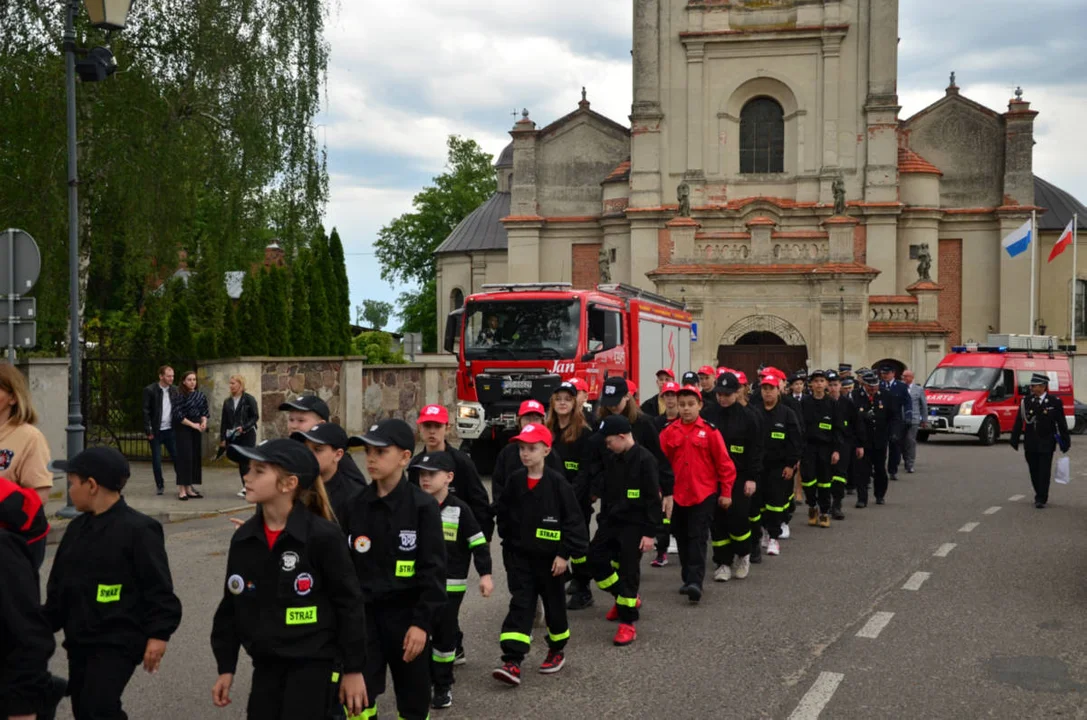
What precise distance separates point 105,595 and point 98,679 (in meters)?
0.31

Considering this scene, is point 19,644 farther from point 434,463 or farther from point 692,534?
point 692,534

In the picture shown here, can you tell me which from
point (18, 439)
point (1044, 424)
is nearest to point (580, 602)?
point (18, 439)

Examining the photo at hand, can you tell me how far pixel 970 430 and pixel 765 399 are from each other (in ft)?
58.1

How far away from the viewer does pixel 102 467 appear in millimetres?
4270

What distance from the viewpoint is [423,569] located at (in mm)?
4770

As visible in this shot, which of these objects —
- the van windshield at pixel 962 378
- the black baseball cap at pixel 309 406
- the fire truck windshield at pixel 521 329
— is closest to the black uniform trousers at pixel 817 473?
the fire truck windshield at pixel 521 329

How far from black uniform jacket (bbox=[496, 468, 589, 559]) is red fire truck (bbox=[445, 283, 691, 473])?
35.2 feet

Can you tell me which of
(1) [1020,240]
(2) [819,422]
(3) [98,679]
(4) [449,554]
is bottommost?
(3) [98,679]

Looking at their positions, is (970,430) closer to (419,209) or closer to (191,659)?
(191,659)

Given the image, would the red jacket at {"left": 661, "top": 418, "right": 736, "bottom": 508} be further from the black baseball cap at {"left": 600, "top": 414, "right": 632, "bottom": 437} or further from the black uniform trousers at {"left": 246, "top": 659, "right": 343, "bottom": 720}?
the black uniform trousers at {"left": 246, "top": 659, "right": 343, "bottom": 720}

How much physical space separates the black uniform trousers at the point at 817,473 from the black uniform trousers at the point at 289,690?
9.48 meters

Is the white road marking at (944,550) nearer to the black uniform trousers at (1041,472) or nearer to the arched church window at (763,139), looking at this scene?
the black uniform trousers at (1041,472)

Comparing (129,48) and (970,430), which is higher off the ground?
(129,48)

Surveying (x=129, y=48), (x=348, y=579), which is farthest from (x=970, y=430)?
(x=348, y=579)
